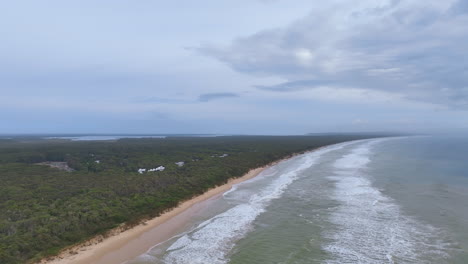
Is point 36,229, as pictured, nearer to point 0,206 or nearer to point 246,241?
point 0,206

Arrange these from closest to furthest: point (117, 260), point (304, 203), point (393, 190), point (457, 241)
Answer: point (117, 260) → point (457, 241) → point (304, 203) → point (393, 190)

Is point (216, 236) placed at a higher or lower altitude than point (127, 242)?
higher

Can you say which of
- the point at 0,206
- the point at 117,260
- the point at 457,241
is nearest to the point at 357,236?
the point at 457,241

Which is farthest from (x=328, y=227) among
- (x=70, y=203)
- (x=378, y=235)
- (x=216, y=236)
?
(x=70, y=203)

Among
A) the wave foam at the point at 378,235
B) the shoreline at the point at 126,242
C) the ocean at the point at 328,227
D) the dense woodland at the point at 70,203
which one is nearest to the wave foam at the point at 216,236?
the ocean at the point at 328,227

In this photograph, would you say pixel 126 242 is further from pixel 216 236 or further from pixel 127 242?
pixel 216 236

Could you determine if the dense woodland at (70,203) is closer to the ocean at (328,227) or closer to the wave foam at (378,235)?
the ocean at (328,227)

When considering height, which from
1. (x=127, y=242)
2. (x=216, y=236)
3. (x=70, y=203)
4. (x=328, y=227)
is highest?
(x=70, y=203)
